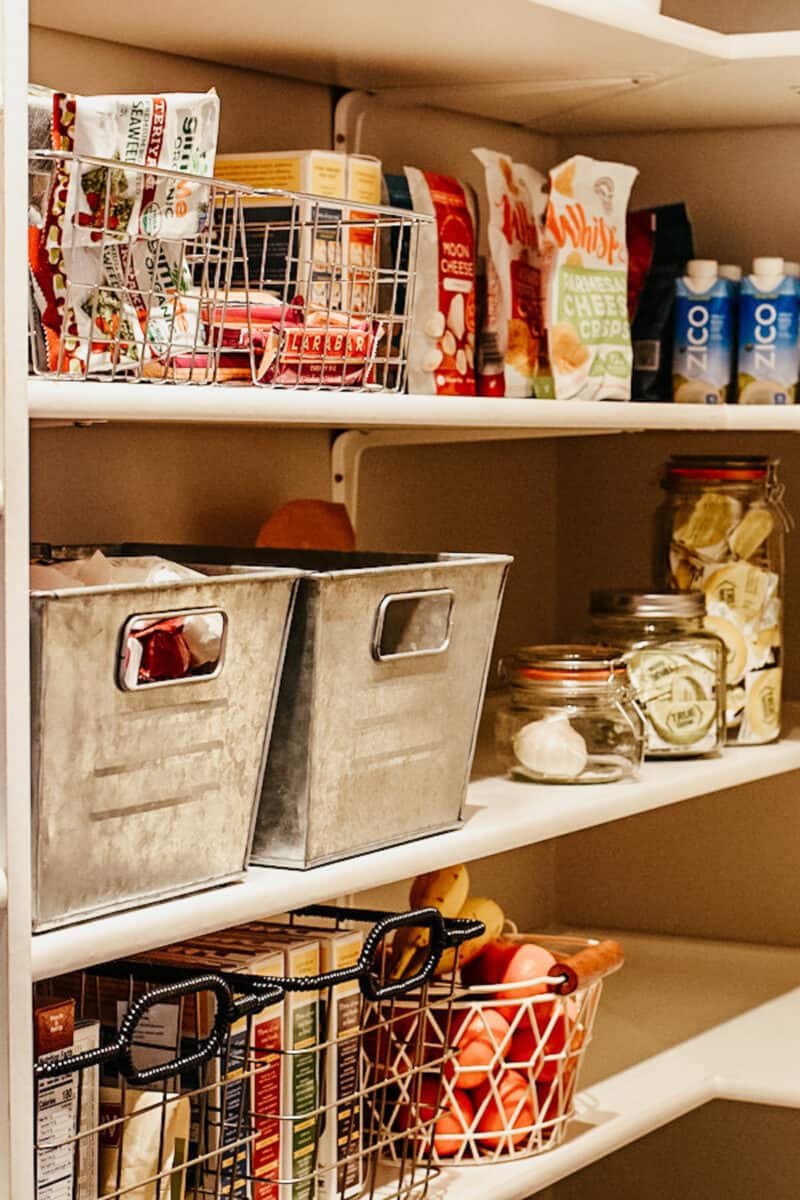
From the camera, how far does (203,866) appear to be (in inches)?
54.0

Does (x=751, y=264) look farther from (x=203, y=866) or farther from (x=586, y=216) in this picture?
(x=203, y=866)

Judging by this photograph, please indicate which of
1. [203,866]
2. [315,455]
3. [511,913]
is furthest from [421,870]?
[511,913]

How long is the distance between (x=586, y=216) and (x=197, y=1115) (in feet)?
3.16

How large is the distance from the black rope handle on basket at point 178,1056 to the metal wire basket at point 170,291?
44 cm

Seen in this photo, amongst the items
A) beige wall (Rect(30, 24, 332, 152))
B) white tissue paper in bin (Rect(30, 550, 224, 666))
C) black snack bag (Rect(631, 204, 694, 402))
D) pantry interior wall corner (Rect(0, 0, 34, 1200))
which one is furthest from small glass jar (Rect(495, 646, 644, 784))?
pantry interior wall corner (Rect(0, 0, 34, 1200))

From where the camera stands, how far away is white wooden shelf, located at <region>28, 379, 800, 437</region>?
1.26m

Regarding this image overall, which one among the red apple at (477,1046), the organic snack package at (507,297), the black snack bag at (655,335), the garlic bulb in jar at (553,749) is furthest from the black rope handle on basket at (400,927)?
the black snack bag at (655,335)

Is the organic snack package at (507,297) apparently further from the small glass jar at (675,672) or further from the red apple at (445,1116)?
the red apple at (445,1116)

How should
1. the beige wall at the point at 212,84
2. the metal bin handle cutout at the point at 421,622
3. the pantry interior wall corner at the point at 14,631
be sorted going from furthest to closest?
1. the beige wall at the point at 212,84
2. the metal bin handle cutout at the point at 421,622
3. the pantry interior wall corner at the point at 14,631

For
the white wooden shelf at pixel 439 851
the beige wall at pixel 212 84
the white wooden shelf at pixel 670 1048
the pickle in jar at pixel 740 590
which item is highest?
the beige wall at pixel 212 84

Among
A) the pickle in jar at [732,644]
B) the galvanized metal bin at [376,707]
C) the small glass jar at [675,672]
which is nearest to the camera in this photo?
the galvanized metal bin at [376,707]

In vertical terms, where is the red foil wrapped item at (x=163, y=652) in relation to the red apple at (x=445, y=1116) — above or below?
above

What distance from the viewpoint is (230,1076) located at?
151 centimetres

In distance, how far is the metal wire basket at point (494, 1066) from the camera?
1752 mm
